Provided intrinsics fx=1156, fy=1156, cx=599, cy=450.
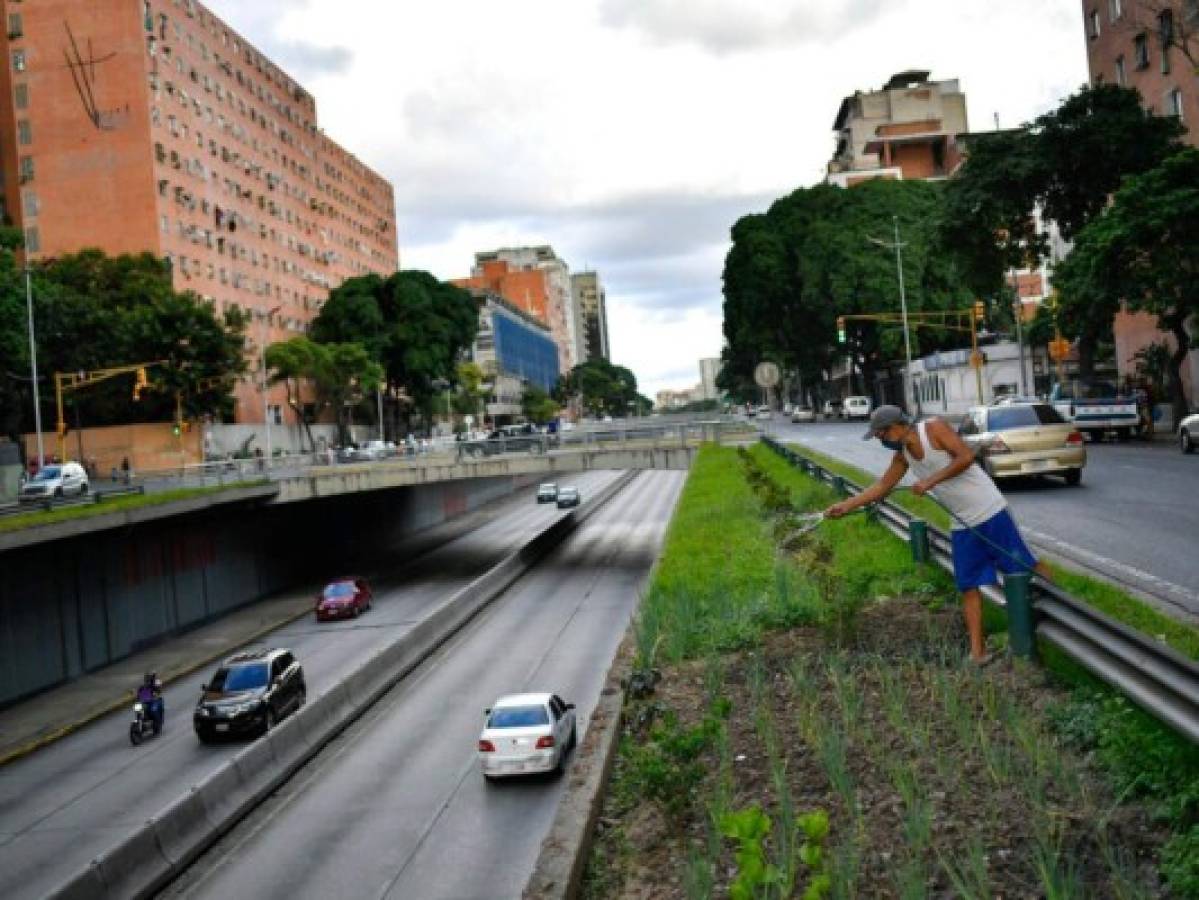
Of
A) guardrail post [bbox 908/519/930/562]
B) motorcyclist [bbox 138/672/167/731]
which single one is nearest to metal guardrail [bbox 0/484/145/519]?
motorcyclist [bbox 138/672/167/731]

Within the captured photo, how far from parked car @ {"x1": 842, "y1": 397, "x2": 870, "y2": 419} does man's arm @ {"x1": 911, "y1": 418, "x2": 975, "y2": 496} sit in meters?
78.1

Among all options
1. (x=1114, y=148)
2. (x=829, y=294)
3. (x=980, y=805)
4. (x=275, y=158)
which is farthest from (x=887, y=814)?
(x=275, y=158)

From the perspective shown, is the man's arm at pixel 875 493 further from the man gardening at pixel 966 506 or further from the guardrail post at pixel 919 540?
the guardrail post at pixel 919 540

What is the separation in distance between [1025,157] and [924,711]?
137ft

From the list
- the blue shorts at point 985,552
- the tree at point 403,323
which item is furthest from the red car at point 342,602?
the tree at point 403,323

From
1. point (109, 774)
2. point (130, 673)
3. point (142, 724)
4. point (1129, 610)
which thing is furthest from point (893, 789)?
point (130, 673)

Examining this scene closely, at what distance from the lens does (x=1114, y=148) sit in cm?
4316

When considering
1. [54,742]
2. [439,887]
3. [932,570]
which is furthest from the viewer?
[54,742]

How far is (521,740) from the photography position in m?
18.9

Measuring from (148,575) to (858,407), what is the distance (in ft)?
189

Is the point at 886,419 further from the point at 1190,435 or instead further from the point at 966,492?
the point at 1190,435

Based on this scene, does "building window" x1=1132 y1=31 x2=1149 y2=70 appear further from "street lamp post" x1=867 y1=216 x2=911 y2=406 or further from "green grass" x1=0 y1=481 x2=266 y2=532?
"green grass" x1=0 y1=481 x2=266 y2=532

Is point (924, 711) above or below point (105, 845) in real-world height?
above

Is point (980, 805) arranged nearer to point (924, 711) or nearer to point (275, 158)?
point (924, 711)
